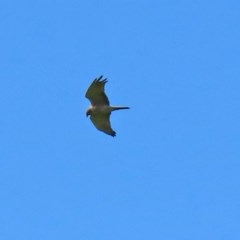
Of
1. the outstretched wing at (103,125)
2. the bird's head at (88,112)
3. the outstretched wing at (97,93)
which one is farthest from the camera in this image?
the outstretched wing at (103,125)

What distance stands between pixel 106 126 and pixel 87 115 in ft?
3.18

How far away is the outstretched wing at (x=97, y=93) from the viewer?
51.8 m

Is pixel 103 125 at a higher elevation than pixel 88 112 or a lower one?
lower

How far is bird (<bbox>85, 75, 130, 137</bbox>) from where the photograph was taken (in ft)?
171

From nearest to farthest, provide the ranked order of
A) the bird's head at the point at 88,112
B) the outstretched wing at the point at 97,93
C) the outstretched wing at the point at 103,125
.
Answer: the outstretched wing at the point at 97,93, the bird's head at the point at 88,112, the outstretched wing at the point at 103,125

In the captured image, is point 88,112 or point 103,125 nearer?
point 88,112

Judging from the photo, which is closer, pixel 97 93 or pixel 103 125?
pixel 97 93

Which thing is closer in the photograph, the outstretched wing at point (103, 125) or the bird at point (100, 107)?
the bird at point (100, 107)

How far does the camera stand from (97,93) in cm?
5256

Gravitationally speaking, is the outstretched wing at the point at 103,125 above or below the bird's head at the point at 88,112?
below

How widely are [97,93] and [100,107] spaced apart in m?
1.06

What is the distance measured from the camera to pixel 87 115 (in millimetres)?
54125

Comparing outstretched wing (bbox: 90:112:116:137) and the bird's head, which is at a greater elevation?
the bird's head

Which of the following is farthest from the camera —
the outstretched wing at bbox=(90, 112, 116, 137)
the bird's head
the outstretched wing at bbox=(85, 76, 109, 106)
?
the outstretched wing at bbox=(90, 112, 116, 137)
